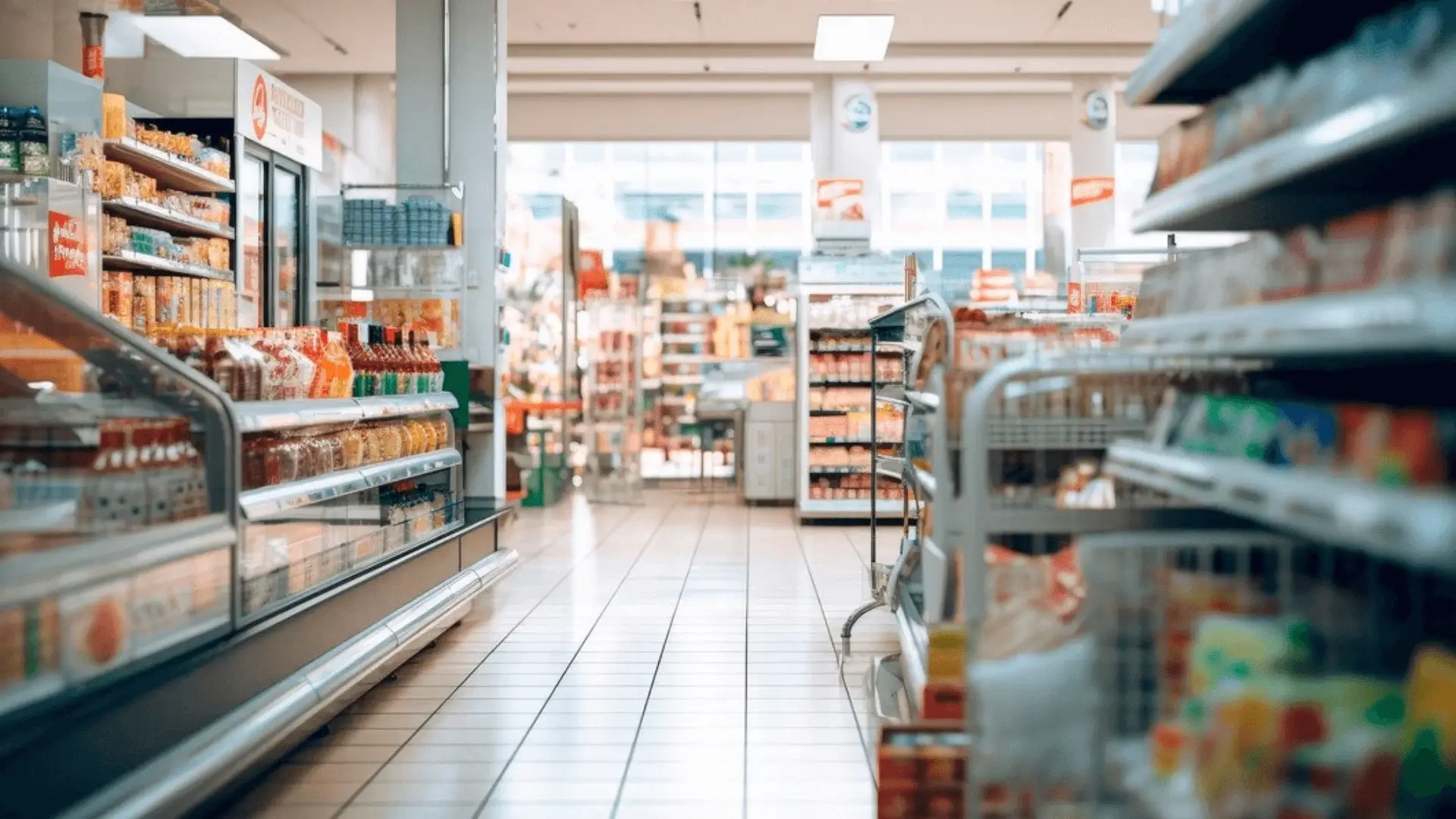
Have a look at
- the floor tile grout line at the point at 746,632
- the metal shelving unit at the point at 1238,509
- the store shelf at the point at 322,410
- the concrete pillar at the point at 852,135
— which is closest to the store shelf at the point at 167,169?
the store shelf at the point at 322,410

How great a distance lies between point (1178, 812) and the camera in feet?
6.80

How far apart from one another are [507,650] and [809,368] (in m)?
5.92

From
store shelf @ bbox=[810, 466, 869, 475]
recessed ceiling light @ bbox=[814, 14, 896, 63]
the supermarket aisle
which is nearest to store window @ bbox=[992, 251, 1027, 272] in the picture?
recessed ceiling light @ bbox=[814, 14, 896, 63]

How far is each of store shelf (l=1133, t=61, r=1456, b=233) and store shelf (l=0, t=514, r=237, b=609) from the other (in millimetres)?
2228

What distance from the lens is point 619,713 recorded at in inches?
177

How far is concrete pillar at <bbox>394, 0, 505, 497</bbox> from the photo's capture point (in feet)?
28.2

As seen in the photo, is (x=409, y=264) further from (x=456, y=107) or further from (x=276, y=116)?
(x=276, y=116)

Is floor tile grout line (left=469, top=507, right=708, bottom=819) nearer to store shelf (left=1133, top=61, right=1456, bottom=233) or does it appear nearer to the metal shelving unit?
the metal shelving unit

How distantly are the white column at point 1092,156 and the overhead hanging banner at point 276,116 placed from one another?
804 centimetres

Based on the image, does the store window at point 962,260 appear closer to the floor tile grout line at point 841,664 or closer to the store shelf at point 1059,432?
the floor tile grout line at point 841,664

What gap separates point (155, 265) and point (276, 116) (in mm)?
1951

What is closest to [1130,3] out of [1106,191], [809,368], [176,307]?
[1106,191]

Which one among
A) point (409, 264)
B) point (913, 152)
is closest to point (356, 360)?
point (409, 264)

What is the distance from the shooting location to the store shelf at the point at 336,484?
3578 mm
